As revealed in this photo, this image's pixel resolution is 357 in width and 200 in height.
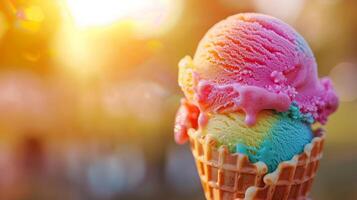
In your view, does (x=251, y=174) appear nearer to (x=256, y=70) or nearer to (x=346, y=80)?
(x=256, y=70)

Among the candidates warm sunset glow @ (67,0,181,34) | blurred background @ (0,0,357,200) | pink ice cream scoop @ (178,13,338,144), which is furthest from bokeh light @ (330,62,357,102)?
pink ice cream scoop @ (178,13,338,144)

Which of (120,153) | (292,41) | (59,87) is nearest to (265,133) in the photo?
(292,41)

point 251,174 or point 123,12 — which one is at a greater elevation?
point 123,12

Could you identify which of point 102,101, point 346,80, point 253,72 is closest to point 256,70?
point 253,72

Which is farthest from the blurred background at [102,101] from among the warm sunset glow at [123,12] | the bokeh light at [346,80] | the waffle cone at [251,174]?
the bokeh light at [346,80]

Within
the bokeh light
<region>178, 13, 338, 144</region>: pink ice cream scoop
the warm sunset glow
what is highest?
the warm sunset glow

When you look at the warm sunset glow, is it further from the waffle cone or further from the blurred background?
the waffle cone
